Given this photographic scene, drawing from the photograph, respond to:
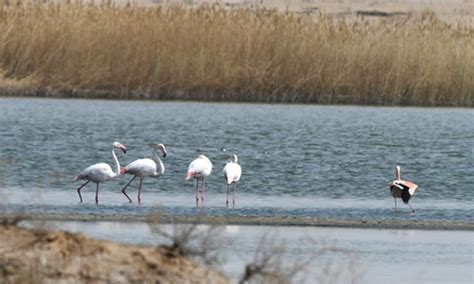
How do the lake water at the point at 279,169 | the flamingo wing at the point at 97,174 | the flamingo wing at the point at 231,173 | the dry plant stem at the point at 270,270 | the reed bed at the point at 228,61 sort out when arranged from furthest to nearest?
1. the reed bed at the point at 228,61
2. the flamingo wing at the point at 231,173
3. the flamingo wing at the point at 97,174
4. the lake water at the point at 279,169
5. the dry plant stem at the point at 270,270

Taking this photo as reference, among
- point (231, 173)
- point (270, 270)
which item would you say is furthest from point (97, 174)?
point (270, 270)

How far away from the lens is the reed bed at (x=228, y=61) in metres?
28.4

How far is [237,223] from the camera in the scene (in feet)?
47.6

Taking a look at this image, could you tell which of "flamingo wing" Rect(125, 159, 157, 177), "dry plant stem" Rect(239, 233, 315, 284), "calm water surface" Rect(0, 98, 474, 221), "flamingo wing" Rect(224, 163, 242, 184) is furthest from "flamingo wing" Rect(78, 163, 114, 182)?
"dry plant stem" Rect(239, 233, 315, 284)

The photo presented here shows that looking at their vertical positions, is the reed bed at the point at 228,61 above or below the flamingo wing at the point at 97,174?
above

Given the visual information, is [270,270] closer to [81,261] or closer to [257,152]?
[81,261]

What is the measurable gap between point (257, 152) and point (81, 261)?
15.1 metres

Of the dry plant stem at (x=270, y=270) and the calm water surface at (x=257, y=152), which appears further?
the calm water surface at (x=257, y=152)

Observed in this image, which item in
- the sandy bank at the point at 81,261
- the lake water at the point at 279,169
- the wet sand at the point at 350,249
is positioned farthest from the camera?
the lake water at the point at 279,169

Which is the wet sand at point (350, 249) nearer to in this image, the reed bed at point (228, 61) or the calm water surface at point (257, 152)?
the calm water surface at point (257, 152)

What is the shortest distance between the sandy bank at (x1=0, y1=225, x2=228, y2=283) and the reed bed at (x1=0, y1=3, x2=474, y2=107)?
65.3ft

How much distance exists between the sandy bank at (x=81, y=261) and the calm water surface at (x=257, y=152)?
15.7 ft

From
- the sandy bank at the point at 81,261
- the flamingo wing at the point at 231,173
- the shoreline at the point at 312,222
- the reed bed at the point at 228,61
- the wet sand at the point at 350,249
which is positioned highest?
the reed bed at the point at 228,61

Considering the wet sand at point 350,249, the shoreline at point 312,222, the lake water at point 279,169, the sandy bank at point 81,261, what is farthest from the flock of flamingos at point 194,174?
the sandy bank at point 81,261
